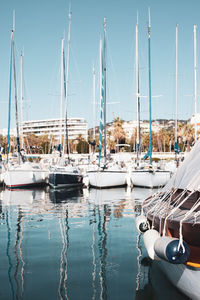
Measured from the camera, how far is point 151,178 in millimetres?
28438

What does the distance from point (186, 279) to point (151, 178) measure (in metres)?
22.7

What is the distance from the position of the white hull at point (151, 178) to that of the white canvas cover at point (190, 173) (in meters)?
20.1

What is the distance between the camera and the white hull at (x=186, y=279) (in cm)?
564

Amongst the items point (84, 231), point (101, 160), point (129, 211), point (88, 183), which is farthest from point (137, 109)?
point (84, 231)

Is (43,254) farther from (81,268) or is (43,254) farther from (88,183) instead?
(88,183)

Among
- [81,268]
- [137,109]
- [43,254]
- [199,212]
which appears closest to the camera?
[199,212]

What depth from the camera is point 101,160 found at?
3070 centimetres

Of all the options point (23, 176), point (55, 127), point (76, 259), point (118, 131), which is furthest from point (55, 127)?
point (76, 259)

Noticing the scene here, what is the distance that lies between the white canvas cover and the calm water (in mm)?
2115

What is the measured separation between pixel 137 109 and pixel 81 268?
1015 inches

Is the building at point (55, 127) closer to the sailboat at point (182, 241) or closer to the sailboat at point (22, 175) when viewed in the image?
the sailboat at point (22, 175)

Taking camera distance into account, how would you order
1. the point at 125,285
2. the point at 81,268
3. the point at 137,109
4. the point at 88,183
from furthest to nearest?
the point at 137,109 → the point at 88,183 → the point at 81,268 → the point at 125,285

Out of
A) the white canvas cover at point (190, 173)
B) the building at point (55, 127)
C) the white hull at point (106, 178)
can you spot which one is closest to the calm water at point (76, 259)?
the white canvas cover at point (190, 173)

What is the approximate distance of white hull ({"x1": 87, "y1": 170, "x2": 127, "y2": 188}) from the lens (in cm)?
2838
